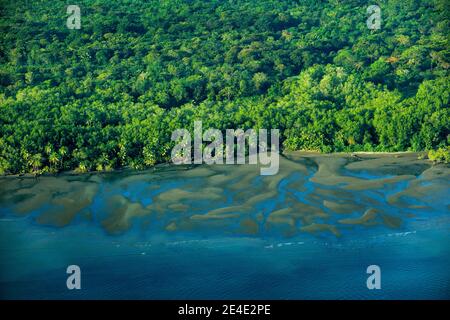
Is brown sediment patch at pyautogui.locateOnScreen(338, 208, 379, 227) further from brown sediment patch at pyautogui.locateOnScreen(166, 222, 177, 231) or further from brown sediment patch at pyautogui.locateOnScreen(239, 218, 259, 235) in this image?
brown sediment patch at pyautogui.locateOnScreen(166, 222, 177, 231)

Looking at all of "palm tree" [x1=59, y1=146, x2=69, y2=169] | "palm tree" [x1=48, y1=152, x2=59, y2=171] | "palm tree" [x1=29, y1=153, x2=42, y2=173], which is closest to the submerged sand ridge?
"palm tree" [x1=29, y1=153, x2=42, y2=173]

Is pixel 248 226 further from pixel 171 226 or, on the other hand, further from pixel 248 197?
pixel 171 226

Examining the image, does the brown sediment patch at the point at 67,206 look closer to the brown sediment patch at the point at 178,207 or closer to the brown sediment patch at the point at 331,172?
the brown sediment patch at the point at 178,207

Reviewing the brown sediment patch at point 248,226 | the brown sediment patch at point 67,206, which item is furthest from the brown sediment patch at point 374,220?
the brown sediment patch at point 67,206

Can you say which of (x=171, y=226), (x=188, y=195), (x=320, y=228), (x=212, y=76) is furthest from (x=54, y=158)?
(x=320, y=228)

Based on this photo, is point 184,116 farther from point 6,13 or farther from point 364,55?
point 6,13
